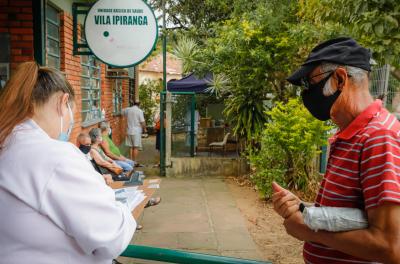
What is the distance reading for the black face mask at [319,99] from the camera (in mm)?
1601

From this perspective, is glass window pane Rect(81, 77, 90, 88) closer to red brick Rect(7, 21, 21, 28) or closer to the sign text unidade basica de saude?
red brick Rect(7, 21, 21, 28)

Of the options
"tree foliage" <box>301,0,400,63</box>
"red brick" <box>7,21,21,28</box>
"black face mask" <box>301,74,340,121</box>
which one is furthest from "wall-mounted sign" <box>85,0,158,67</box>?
"black face mask" <box>301,74,340,121</box>

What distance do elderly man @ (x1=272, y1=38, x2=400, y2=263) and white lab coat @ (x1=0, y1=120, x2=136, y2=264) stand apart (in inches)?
31.9

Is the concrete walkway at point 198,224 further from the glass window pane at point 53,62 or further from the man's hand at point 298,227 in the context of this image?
the man's hand at point 298,227

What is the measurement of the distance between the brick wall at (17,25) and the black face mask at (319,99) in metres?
3.72

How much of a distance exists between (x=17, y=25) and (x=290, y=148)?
447cm

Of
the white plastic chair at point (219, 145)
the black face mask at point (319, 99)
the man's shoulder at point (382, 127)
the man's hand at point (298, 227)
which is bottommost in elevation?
the white plastic chair at point (219, 145)

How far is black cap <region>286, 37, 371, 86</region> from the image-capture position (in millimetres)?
1500

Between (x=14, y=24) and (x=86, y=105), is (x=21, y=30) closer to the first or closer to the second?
(x=14, y=24)

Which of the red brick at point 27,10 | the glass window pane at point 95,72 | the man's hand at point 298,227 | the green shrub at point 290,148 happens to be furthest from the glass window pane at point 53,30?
the man's hand at point 298,227

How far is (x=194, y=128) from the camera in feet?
29.3

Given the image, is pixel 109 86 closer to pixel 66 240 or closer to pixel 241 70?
pixel 241 70

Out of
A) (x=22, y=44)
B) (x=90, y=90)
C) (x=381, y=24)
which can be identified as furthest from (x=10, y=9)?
(x=381, y=24)

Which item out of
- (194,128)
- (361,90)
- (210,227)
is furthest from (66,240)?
(194,128)
